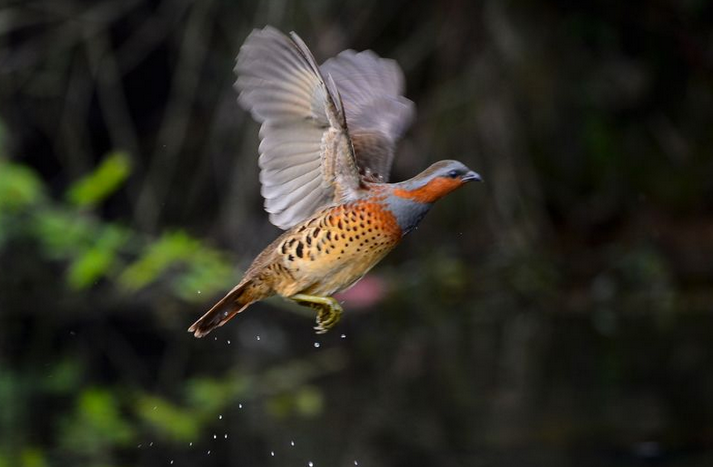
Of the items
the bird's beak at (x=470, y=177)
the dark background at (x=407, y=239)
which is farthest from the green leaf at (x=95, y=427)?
the bird's beak at (x=470, y=177)

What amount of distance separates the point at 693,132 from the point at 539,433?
4.65m

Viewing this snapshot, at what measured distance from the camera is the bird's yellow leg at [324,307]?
340cm

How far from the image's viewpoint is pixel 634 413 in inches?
245

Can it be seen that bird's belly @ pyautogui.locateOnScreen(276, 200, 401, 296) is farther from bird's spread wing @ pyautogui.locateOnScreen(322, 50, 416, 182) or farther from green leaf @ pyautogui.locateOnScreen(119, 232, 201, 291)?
green leaf @ pyautogui.locateOnScreen(119, 232, 201, 291)

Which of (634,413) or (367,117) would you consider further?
(634,413)

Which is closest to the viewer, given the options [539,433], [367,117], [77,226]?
[367,117]

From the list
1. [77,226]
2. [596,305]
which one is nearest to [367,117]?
[77,226]

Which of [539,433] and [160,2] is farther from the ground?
[160,2]

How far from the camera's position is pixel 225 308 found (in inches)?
140

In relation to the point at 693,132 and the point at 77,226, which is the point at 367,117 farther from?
the point at 693,132

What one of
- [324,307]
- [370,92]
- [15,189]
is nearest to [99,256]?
[15,189]

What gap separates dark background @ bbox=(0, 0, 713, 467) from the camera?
6746 mm

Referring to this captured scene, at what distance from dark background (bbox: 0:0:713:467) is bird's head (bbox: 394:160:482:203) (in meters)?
2.96

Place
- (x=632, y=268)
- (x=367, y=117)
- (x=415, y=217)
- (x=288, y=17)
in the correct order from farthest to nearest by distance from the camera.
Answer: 1. (x=632, y=268)
2. (x=288, y=17)
3. (x=367, y=117)
4. (x=415, y=217)
